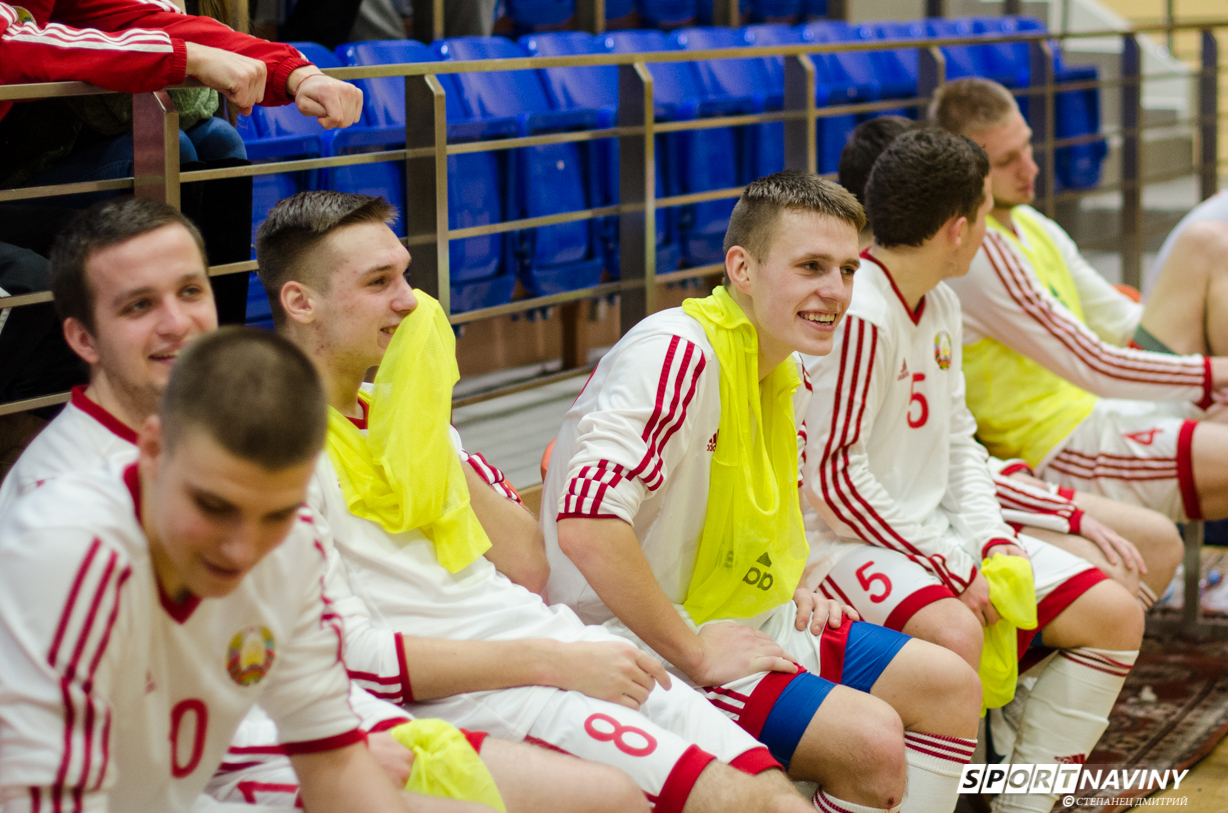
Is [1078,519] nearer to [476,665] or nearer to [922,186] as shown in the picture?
[922,186]

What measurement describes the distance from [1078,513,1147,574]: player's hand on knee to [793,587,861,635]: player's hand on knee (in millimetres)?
767

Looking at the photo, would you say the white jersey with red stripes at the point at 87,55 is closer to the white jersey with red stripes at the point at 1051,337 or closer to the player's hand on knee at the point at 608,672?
Result: the player's hand on knee at the point at 608,672

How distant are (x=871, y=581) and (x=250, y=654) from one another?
1333 mm

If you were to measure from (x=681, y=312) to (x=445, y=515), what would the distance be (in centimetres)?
50

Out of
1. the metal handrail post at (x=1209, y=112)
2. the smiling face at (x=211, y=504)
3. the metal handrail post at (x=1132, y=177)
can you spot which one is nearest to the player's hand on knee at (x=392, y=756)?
the smiling face at (x=211, y=504)

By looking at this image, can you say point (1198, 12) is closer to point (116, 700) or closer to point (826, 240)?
point (826, 240)

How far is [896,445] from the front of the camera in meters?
2.34

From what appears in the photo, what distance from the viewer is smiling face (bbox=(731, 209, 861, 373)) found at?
73.5 inches

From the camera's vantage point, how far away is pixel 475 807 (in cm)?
127

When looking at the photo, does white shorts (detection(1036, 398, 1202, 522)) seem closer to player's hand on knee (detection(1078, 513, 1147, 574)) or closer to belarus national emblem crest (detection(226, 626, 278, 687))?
player's hand on knee (detection(1078, 513, 1147, 574))

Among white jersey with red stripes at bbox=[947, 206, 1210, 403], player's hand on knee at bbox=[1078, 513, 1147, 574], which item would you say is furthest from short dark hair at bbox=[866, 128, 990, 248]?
player's hand on knee at bbox=[1078, 513, 1147, 574]

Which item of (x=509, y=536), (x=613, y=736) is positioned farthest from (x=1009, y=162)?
(x=613, y=736)

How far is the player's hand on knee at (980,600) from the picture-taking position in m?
2.23

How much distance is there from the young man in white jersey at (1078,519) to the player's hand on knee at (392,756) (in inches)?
61.8
